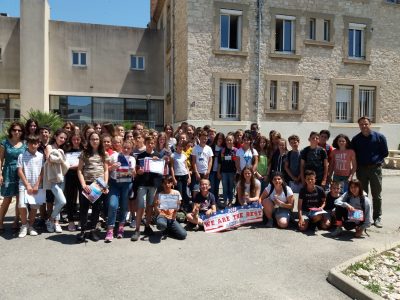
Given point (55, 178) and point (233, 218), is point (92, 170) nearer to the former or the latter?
point (55, 178)

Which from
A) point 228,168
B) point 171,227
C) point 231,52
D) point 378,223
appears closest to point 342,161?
point 378,223

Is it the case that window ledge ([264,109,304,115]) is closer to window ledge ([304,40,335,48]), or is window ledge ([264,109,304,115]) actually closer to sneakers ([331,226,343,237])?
window ledge ([304,40,335,48])

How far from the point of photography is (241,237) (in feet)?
22.0

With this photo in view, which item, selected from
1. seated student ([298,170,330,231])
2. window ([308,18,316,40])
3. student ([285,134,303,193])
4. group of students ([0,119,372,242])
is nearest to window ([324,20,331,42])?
window ([308,18,316,40])

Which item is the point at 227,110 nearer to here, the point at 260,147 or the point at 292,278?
the point at 260,147

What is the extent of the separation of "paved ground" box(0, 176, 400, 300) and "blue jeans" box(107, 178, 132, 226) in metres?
0.40

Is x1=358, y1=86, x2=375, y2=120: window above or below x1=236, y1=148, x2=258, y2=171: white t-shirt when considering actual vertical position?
above

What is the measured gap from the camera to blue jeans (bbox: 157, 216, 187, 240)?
20.9 ft

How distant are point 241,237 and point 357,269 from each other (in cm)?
213

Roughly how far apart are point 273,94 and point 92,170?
13.9 meters

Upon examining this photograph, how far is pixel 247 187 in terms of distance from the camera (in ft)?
26.0

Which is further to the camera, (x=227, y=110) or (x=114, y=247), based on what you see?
(x=227, y=110)

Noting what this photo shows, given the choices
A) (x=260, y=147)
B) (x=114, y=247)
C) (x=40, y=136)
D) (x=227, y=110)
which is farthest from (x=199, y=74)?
(x=114, y=247)

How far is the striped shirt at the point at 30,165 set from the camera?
639cm
